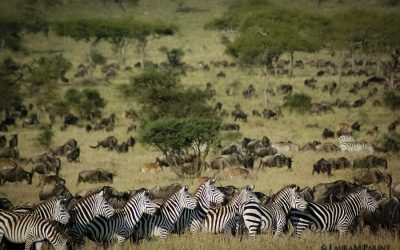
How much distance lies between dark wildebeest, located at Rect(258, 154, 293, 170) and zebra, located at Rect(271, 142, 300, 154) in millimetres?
3043

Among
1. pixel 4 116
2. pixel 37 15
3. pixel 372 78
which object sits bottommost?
pixel 4 116

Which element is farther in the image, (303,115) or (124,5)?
(124,5)

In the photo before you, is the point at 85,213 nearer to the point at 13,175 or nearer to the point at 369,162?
the point at 13,175

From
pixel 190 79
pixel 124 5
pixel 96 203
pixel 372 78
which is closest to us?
pixel 96 203

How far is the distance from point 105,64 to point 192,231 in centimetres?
5372

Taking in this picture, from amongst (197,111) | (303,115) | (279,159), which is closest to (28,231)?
(279,159)

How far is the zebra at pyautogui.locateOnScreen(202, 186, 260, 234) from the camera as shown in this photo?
42.3 feet

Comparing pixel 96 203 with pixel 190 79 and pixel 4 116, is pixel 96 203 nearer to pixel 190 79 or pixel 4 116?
pixel 4 116

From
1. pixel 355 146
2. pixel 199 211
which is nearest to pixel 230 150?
pixel 355 146

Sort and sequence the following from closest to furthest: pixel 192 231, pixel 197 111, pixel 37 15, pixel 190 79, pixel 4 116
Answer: pixel 192 231 → pixel 197 111 → pixel 4 116 → pixel 190 79 → pixel 37 15

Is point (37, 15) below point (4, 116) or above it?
above

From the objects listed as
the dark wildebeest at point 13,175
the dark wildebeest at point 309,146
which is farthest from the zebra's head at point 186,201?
the dark wildebeest at point 309,146

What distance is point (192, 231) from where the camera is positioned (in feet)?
42.5

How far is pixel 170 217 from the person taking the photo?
12672 mm
